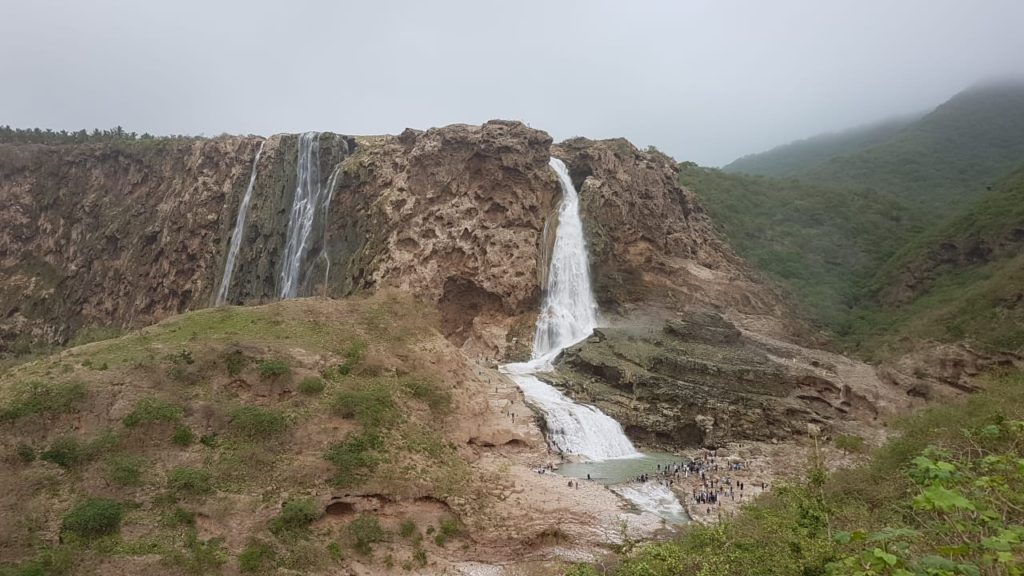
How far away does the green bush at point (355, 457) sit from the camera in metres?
17.7

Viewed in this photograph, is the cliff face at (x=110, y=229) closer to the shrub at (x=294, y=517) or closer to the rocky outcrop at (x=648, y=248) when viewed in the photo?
the rocky outcrop at (x=648, y=248)

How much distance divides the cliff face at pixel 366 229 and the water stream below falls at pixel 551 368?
4.28ft

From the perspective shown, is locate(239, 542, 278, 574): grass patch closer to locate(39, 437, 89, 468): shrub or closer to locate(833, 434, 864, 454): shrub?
locate(39, 437, 89, 468): shrub

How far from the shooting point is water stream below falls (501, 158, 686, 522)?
2277 cm

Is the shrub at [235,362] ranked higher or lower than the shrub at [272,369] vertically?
higher

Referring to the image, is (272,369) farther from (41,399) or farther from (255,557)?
(255,557)

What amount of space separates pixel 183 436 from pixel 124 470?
1863 millimetres

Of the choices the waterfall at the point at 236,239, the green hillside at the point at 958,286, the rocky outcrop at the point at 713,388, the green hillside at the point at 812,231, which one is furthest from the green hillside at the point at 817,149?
the waterfall at the point at 236,239

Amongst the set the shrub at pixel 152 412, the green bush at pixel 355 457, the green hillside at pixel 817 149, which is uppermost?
the green hillside at pixel 817 149

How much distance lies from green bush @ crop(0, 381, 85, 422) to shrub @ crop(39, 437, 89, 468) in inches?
44.9

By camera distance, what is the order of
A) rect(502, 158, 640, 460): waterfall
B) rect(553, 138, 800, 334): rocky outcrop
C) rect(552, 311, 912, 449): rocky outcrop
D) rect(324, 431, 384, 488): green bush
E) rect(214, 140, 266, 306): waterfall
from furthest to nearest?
rect(214, 140, 266, 306): waterfall, rect(553, 138, 800, 334): rocky outcrop, rect(552, 311, 912, 449): rocky outcrop, rect(502, 158, 640, 460): waterfall, rect(324, 431, 384, 488): green bush

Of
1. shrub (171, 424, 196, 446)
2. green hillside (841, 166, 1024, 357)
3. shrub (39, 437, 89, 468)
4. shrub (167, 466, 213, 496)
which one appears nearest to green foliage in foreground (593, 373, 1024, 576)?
shrub (167, 466, 213, 496)

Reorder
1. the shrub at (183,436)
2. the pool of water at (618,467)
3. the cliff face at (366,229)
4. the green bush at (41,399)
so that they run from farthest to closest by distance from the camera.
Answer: the cliff face at (366,229)
the pool of water at (618,467)
the shrub at (183,436)
the green bush at (41,399)

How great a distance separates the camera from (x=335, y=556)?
50.3 ft
